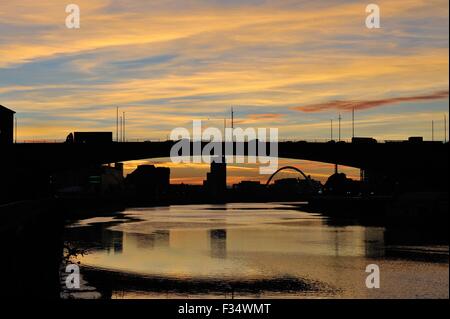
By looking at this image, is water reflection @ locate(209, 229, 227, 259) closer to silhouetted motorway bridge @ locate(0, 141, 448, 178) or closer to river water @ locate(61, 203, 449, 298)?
river water @ locate(61, 203, 449, 298)

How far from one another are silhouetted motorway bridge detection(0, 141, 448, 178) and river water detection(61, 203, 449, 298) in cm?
1438

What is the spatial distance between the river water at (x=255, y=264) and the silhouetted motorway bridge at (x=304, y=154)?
1438 cm

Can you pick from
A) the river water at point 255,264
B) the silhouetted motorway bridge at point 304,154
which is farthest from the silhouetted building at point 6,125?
the river water at point 255,264

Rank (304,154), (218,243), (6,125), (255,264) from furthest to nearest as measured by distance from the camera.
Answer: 1. (6,125)
2. (304,154)
3. (218,243)
4. (255,264)

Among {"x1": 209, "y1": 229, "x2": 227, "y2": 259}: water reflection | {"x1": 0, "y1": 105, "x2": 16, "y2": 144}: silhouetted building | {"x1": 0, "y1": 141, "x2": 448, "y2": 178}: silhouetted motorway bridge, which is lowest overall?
{"x1": 209, "y1": 229, "x2": 227, "y2": 259}: water reflection

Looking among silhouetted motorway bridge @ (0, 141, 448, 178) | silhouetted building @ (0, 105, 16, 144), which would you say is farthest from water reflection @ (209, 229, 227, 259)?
silhouetted building @ (0, 105, 16, 144)

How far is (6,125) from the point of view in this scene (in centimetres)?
12044

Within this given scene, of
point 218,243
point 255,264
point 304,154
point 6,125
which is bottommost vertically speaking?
point 218,243

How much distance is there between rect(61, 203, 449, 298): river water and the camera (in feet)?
150

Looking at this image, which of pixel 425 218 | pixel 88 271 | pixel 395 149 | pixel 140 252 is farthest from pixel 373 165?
pixel 88 271

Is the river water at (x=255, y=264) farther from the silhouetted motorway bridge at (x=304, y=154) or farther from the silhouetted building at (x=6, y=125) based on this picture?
the silhouetted building at (x=6, y=125)

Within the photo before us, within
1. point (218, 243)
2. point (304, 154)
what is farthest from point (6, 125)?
point (218, 243)

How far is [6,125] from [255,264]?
241 ft

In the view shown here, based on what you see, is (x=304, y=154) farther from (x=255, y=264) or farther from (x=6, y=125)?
(x=255, y=264)
